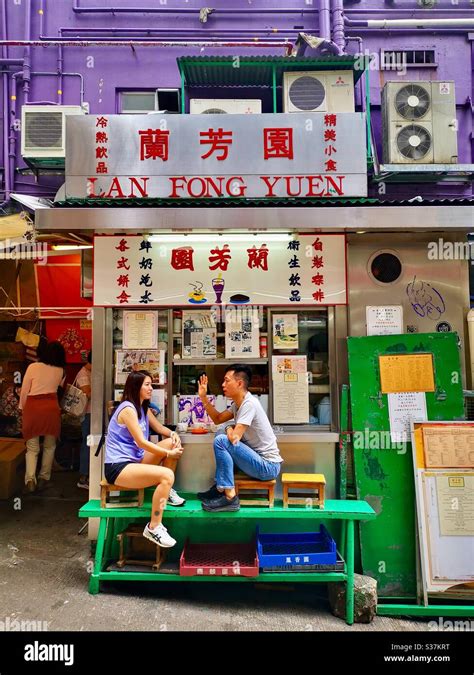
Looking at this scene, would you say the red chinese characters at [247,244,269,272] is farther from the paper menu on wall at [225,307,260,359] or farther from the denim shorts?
the denim shorts

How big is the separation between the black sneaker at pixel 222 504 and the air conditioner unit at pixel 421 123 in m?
6.01

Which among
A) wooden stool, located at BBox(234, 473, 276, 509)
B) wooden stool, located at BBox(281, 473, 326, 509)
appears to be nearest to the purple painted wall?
wooden stool, located at BBox(281, 473, 326, 509)

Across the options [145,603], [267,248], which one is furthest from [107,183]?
[145,603]

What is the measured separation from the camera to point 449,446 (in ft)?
14.9

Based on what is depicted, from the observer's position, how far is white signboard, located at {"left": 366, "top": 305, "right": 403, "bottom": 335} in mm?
5227

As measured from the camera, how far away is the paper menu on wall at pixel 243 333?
5.37 meters

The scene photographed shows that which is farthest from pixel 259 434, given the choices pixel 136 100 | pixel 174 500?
pixel 136 100

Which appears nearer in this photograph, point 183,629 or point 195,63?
point 183,629

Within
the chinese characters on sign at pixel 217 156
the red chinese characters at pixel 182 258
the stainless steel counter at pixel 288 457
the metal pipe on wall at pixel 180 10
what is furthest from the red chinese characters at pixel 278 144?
the metal pipe on wall at pixel 180 10

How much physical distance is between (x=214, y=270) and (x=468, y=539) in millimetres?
3810

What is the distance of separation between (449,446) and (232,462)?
217cm

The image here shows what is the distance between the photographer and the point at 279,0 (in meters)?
8.32

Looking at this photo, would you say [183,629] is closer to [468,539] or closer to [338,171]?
[468,539]

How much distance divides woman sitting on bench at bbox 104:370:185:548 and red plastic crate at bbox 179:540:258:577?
0.31m
